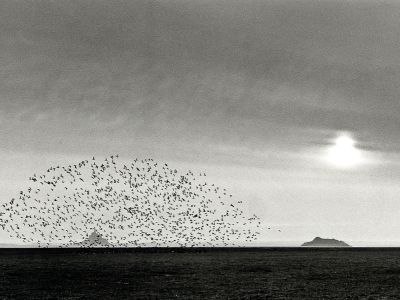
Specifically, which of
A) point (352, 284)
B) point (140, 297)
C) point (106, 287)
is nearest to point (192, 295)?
point (140, 297)

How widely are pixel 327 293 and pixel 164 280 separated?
84.6 ft

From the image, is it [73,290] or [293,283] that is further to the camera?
[293,283]

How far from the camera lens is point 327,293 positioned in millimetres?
65625

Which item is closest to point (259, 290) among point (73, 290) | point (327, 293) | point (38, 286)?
point (327, 293)

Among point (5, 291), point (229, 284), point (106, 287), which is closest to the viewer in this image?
point (5, 291)

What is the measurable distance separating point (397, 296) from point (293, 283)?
20.6m

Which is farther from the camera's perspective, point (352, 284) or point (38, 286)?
point (352, 284)

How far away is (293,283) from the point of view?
80.3 meters

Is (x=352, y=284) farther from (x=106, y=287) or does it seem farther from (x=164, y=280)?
(x=106, y=287)

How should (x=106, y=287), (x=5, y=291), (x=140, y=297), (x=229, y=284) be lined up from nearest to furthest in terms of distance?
1. (x=140, y=297)
2. (x=5, y=291)
3. (x=106, y=287)
4. (x=229, y=284)

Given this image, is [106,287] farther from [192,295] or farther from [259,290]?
[259,290]

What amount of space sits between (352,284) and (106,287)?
33.3 metres

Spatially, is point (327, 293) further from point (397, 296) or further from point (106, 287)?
point (106, 287)

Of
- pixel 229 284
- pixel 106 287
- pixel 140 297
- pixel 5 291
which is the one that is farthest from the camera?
pixel 229 284
